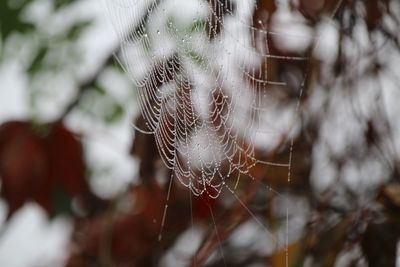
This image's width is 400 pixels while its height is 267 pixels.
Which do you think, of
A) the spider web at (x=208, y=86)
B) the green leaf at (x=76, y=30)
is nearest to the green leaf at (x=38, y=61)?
the green leaf at (x=76, y=30)

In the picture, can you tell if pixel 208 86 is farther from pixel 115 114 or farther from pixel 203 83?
pixel 115 114

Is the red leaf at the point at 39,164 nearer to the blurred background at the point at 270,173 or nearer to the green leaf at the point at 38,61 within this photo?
the blurred background at the point at 270,173

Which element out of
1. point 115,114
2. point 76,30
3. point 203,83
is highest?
point 203,83

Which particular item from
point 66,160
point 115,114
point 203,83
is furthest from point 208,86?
point 115,114

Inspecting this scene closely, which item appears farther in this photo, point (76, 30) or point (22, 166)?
point (76, 30)

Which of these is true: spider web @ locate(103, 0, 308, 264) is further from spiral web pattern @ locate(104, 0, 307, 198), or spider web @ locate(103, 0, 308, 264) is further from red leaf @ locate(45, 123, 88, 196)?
red leaf @ locate(45, 123, 88, 196)

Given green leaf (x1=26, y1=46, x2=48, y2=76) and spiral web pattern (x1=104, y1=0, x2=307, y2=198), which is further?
green leaf (x1=26, y1=46, x2=48, y2=76)

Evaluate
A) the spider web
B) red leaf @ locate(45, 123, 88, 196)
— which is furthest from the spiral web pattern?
red leaf @ locate(45, 123, 88, 196)

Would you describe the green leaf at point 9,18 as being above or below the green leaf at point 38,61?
above

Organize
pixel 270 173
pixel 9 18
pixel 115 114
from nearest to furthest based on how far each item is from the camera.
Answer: pixel 270 173 < pixel 9 18 < pixel 115 114
